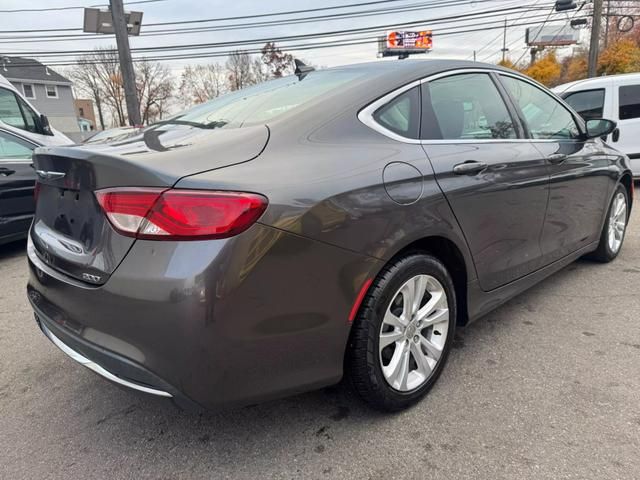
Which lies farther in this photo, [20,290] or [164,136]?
[20,290]

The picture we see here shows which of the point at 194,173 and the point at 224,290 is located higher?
the point at 194,173

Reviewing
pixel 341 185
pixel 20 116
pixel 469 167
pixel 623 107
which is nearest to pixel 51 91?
pixel 20 116

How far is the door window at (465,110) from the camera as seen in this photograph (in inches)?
89.8

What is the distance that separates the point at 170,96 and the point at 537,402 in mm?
62097

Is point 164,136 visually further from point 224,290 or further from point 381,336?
point 381,336

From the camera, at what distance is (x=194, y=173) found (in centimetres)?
154

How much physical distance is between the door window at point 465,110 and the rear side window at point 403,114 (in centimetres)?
5

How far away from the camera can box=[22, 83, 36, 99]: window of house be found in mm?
38156

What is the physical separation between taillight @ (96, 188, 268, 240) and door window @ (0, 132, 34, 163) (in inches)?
175

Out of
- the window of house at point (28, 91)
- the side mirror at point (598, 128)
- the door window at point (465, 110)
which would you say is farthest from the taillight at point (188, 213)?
the window of house at point (28, 91)

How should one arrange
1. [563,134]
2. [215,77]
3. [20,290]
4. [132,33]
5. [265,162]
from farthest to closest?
[215,77]
[132,33]
[20,290]
[563,134]
[265,162]

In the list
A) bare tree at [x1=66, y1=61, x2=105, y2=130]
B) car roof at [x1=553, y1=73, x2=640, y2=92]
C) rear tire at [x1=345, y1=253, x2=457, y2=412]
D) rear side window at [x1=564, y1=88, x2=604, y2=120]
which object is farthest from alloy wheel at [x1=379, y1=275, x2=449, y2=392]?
bare tree at [x1=66, y1=61, x2=105, y2=130]

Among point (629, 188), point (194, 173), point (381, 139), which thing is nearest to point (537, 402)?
point (381, 139)

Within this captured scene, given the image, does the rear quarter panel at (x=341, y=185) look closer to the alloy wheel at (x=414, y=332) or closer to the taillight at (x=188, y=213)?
the taillight at (x=188, y=213)
